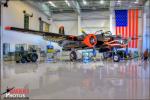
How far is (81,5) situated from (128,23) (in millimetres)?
6178

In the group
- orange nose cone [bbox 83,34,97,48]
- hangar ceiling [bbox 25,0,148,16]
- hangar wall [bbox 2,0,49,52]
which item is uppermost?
hangar ceiling [bbox 25,0,148,16]

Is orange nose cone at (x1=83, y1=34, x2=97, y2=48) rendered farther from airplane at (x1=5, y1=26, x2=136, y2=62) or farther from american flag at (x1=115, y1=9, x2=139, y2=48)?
american flag at (x1=115, y1=9, x2=139, y2=48)

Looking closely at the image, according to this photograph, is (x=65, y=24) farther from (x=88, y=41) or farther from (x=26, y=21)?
(x=88, y=41)

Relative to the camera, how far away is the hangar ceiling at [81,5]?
22.7m

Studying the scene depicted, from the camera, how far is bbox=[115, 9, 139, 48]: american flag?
24391 millimetres

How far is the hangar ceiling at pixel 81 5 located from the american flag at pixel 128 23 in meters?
0.73

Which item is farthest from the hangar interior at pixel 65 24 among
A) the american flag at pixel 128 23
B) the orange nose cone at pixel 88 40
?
the orange nose cone at pixel 88 40

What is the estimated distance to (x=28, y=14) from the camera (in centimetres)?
2052

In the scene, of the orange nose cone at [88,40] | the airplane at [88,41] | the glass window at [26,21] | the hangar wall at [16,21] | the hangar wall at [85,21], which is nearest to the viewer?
the orange nose cone at [88,40]

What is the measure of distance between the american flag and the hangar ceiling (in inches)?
28.6

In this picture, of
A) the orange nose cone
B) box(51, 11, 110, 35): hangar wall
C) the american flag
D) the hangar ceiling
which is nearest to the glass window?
the hangar ceiling

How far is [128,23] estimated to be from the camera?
24531 millimetres

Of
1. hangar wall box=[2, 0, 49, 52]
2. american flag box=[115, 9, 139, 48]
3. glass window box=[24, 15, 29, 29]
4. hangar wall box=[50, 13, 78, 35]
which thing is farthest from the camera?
hangar wall box=[50, 13, 78, 35]

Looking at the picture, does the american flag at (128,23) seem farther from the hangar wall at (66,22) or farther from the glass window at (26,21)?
the glass window at (26,21)
